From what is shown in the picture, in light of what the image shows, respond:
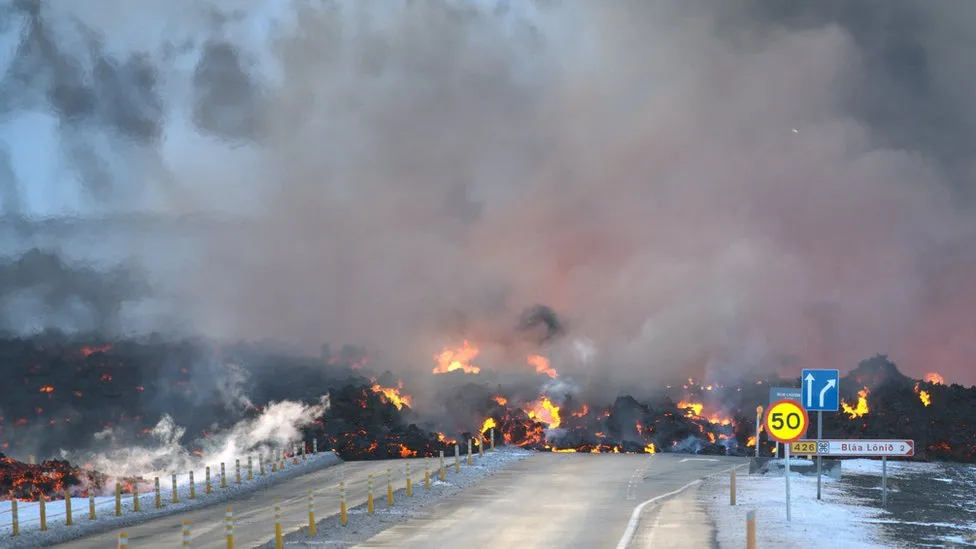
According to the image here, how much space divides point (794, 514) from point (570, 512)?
20.7 ft

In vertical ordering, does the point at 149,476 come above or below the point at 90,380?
below

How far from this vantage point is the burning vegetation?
207 ft

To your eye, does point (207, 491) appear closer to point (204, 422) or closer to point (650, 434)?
point (204, 422)

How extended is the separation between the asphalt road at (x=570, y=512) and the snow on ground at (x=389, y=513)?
535 millimetres

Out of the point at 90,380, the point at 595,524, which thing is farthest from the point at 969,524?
the point at 90,380

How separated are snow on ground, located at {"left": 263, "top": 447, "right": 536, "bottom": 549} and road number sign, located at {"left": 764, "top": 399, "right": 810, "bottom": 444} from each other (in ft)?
33.4

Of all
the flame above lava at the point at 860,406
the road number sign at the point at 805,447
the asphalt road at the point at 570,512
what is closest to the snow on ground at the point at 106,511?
the asphalt road at the point at 570,512

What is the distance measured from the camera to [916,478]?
138 ft

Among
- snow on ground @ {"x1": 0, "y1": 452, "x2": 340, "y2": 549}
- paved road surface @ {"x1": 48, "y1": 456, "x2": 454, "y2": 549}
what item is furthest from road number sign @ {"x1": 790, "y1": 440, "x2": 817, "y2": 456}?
snow on ground @ {"x1": 0, "y1": 452, "x2": 340, "y2": 549}

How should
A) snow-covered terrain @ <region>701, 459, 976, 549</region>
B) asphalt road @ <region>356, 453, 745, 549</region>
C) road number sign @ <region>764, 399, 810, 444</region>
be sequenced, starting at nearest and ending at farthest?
road number sign @ <region>764, 399, 810, 444</region>
snow-covered terrain @ <region>701, 459, 976, 549</region>
asphalt road @ <region>356, 453, 745, 549</region>

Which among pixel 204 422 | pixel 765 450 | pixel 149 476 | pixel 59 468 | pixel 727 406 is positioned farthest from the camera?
pixel 727 406

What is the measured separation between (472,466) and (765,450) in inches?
1079

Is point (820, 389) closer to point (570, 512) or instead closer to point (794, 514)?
point (794, 514)

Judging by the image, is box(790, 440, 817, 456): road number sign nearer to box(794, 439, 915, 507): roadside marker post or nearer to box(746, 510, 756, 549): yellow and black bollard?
box(794, 439, 915, 507): roadside marker post
